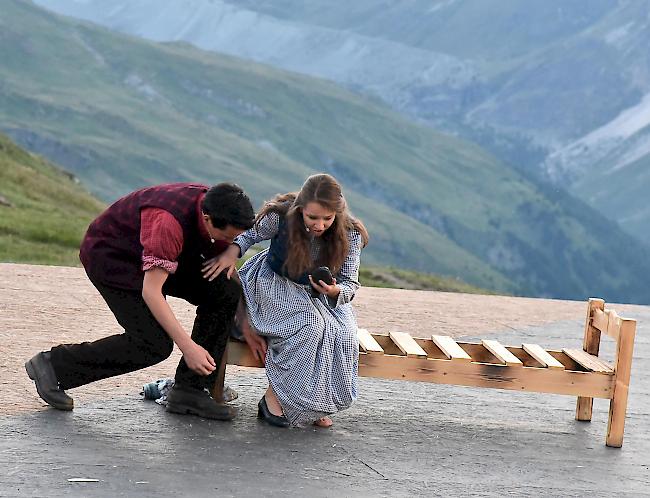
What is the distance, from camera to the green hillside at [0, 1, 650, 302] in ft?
482

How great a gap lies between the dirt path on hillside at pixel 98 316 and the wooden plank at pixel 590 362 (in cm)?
215

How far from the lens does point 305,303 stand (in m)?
5.79

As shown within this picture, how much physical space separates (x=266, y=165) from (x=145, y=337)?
16140 centimetres

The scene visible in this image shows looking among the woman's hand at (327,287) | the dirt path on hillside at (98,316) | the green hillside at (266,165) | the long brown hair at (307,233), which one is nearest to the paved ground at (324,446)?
the dirt path on hillside at (98,316)

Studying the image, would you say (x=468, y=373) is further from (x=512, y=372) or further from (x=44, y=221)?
(x=44, y=221)

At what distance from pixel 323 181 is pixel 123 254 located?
3.32 feet

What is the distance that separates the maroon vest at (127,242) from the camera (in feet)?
18.0

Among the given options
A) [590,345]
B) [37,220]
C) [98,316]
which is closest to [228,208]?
[590,345]

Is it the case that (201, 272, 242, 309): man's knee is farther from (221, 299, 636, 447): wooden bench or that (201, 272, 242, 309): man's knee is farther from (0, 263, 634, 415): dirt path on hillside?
(0, 263, 634, 415): dirt path on hillside

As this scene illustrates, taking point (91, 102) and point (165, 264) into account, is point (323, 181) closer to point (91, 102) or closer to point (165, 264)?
point (165, 264)

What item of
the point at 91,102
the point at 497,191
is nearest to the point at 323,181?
the point at 91,102

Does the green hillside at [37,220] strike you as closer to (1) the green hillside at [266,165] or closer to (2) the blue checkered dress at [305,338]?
(2) the blue checkered dress at [305,338]

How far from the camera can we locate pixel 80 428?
5598mm

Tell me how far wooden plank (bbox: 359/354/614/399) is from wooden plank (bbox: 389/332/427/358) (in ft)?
0.12
